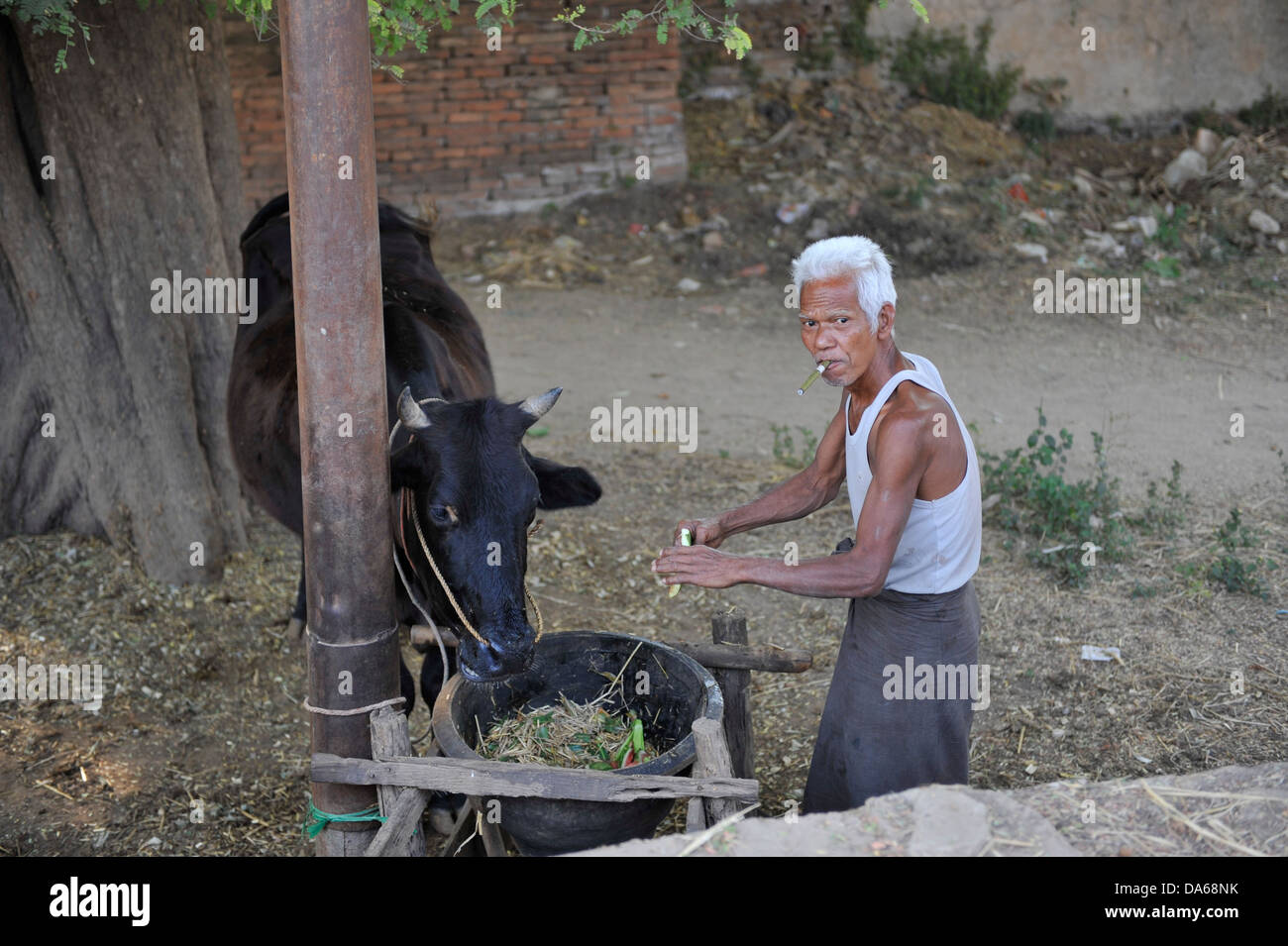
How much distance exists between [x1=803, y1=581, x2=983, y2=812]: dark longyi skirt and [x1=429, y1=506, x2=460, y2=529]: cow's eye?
1.19 metres

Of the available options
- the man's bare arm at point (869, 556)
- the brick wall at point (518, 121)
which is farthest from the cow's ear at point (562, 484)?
the brick wall at point (518, 121)

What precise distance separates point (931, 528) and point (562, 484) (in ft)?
4.15

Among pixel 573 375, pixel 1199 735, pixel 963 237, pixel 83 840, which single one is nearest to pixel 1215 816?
pixel 1199 735

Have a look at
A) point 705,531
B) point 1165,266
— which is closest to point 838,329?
point 705,531

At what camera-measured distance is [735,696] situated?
12.5 feet

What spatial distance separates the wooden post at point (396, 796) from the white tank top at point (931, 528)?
135 centimetres

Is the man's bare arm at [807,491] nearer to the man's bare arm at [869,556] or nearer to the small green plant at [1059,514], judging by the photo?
the man's bare arm at [869,556]

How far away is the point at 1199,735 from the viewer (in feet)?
14.7

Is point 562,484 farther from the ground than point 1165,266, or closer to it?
closer to it

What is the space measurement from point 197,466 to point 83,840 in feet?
6.68

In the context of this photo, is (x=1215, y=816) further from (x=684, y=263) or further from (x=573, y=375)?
(x=684, y=263)

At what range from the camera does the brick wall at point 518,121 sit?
424 inches

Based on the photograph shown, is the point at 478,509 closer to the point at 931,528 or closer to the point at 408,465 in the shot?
the point at 408,465

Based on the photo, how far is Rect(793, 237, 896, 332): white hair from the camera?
3125 mm
